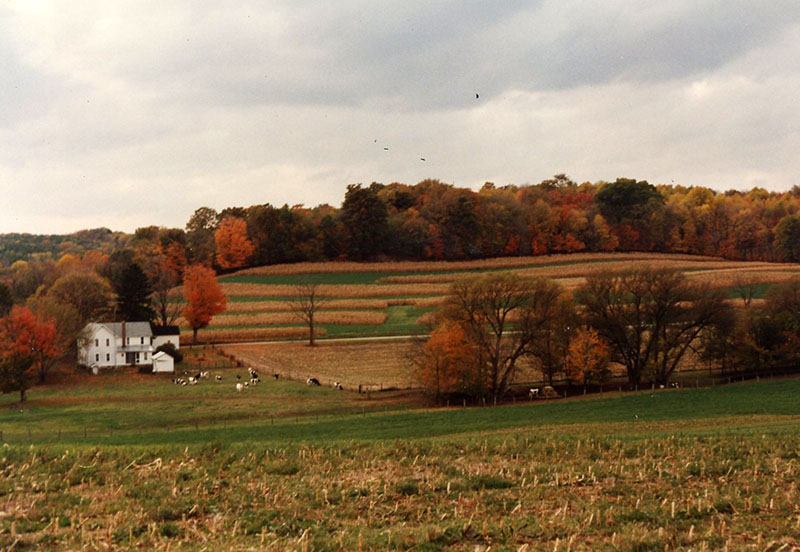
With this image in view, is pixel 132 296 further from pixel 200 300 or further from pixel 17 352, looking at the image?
pixel 17 352

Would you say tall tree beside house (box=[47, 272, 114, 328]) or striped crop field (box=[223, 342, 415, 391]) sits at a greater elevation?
tall tree beside house (box=[47, 272, 114, 328])

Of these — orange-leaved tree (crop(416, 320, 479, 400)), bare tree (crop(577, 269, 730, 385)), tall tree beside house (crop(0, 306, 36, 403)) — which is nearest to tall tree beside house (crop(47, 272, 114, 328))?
tall tree beside house (crop(0, 306, 36, 403))

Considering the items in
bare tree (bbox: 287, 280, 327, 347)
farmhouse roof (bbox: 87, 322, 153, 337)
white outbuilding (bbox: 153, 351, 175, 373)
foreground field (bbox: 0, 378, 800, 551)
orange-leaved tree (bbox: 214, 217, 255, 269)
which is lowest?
white outbuilding (bbox: 153, 351, 175, 373)

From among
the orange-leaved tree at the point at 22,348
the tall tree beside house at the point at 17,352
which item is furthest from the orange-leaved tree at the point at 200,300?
the tall tree beside house at the point at 17,352

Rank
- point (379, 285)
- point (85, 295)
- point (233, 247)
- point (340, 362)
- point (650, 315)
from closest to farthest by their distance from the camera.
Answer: point (650, 315) → point (340, 362) → point (85, 295) → point (379, 285) → point (233, 247)

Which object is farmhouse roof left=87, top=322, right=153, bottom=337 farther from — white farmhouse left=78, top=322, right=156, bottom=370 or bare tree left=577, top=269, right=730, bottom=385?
bare tree left=577, top=269, right=730, bottom=385

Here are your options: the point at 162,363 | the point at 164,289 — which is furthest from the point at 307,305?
the point at 162,363

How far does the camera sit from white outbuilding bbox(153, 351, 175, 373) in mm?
54938

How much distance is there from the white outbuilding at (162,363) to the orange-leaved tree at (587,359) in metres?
34.6

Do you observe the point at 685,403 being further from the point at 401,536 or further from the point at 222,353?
the point at 222,353

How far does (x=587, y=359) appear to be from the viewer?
47.6 m

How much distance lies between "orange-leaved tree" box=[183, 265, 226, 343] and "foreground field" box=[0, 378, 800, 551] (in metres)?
47.2

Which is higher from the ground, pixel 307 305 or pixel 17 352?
pixel 307 305

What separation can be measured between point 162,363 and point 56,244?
15139cm
